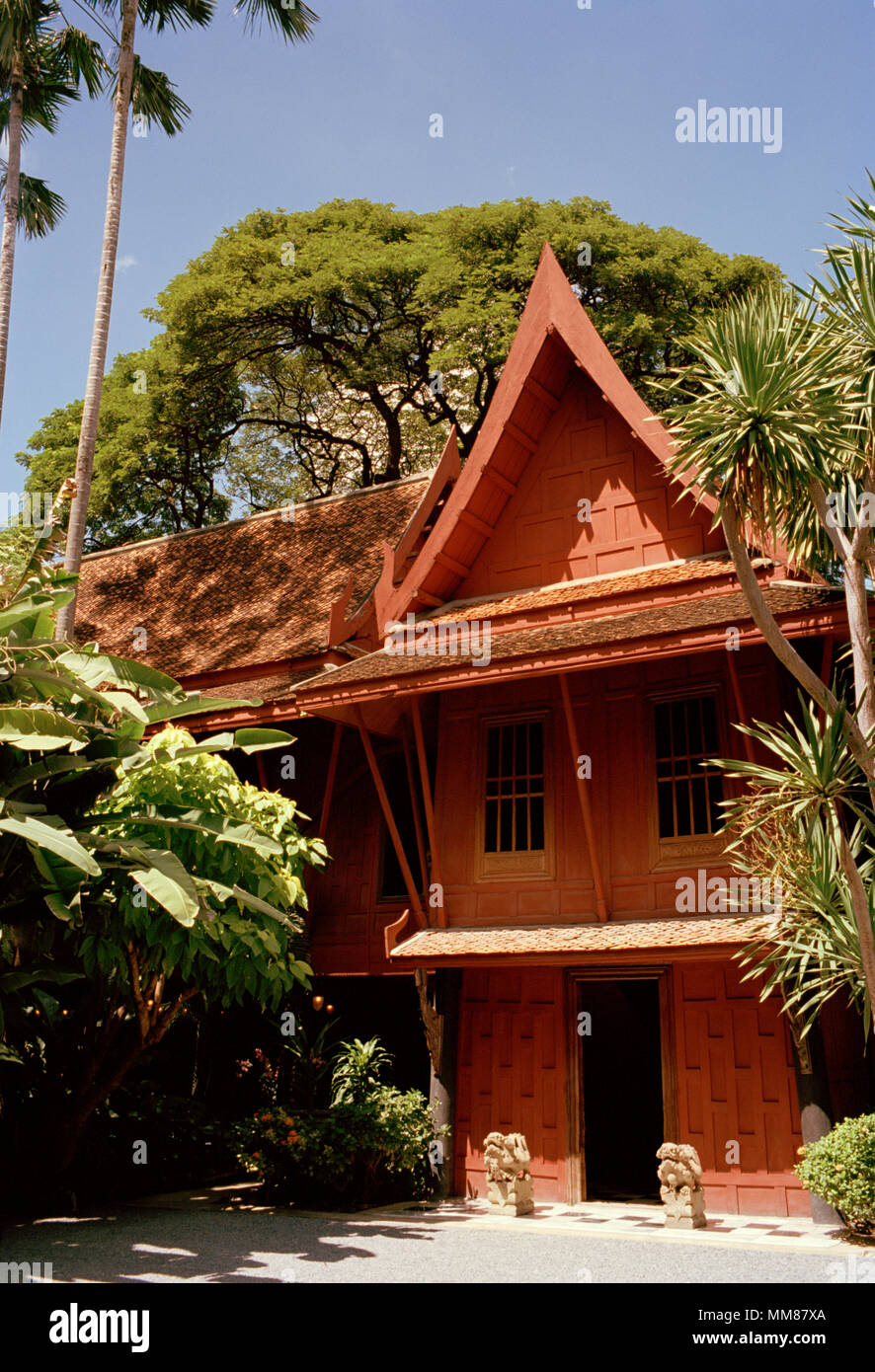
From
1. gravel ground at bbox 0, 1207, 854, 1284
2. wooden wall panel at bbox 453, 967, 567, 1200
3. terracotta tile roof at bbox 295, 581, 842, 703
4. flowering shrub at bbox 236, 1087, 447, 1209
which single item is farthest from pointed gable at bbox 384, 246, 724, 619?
gravel ground at bbox 0, 1207, 854, 1284

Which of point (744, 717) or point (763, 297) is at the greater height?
point (763, 297)

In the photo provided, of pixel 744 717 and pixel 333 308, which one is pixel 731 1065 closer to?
pixel 744 717

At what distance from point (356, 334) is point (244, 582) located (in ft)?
30.9

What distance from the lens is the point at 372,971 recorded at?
545 inches

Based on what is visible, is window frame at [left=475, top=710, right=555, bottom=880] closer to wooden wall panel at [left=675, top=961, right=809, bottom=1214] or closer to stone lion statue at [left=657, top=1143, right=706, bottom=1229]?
wooden wall panel at [left=675, top=961, right=809, bottom=1214]

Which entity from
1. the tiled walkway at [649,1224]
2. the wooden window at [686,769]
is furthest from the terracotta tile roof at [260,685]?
the tiled walkway at [649,1224]

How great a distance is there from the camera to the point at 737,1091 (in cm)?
1097

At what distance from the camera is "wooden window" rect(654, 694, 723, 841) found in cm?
1173

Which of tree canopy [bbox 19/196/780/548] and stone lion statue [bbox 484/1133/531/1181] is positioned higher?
tree canopy [bbox 19/196/780/548]

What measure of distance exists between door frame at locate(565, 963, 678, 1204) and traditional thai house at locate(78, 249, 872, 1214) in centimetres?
3

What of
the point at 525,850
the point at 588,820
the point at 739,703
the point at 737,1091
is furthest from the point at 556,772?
the point at 737,1091

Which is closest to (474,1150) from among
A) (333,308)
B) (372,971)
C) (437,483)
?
(372,971)

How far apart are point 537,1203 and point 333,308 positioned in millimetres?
19461

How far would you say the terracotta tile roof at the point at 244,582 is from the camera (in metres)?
16.6
